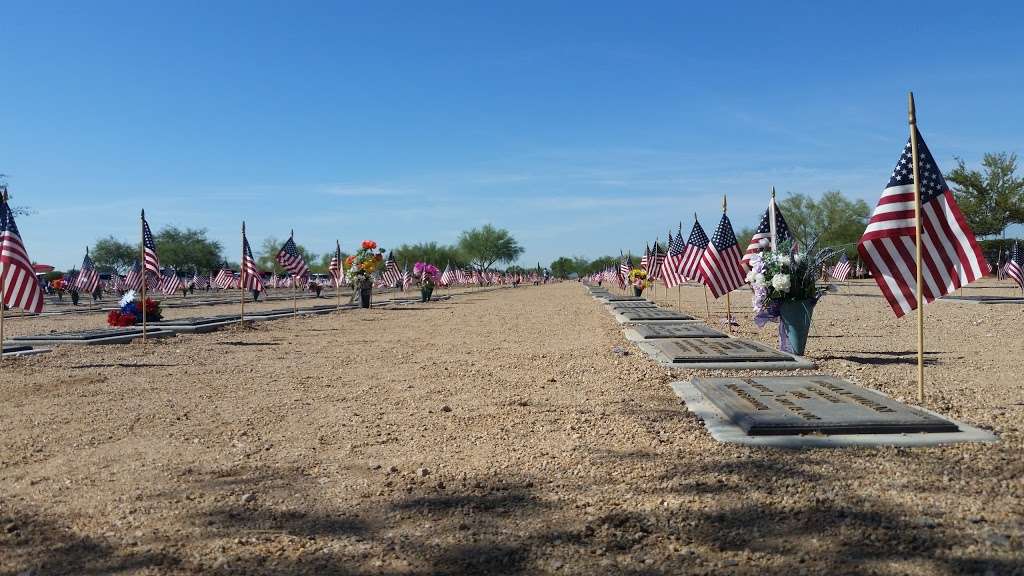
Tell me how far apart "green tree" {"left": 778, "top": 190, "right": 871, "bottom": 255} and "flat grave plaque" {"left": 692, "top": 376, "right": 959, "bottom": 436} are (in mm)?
69362

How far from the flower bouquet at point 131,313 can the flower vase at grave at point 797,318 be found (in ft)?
43.7

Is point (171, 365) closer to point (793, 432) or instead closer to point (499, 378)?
point (499, 378)

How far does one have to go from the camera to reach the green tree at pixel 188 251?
4417 inches

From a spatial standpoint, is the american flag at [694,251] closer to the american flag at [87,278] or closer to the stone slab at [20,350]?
the stone slab at [20,350]

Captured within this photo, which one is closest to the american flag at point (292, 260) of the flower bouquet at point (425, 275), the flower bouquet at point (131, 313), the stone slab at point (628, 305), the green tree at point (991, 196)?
the flower bouquet at point (131, 313)

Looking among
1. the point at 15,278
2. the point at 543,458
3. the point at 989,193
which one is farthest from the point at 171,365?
the point at 989,193

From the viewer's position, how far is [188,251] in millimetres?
113312

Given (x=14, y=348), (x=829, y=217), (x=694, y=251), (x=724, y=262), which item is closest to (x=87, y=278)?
(x=14, y=348)

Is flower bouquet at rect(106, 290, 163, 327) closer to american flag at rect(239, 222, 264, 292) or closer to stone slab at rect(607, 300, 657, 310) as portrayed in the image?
american flag at rect(239, 222, 264, 292)

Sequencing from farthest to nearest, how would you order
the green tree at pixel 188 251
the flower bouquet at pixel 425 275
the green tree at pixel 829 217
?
the green tree at pixel 188 251 < the green tree at pixel 829 217 < the flower bouquet at pixel 425 275

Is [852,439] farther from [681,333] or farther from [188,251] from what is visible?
[188,251]

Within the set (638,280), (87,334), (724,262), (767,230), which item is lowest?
(87,334)

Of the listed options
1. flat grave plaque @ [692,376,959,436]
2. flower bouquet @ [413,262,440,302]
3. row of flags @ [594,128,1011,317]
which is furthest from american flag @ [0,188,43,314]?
flower bouquet @ [413,262,440,302]

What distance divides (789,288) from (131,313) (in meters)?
14.3
